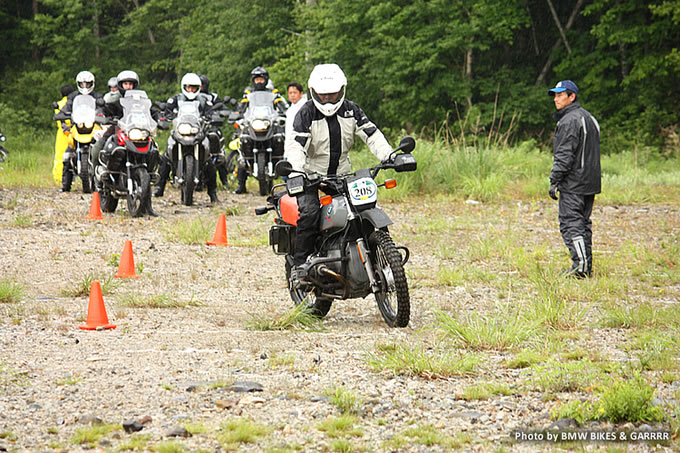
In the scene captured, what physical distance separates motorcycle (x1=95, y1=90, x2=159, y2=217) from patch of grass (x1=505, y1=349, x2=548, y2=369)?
9.00 meters

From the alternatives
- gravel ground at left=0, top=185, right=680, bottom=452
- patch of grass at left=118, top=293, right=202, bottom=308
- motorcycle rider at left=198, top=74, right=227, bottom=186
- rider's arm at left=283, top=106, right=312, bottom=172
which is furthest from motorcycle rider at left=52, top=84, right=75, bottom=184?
rider's arm at left=283, top=106, right=312, bottom=172

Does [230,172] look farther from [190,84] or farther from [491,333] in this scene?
[491,333]

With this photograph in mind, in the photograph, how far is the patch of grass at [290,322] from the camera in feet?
22.4

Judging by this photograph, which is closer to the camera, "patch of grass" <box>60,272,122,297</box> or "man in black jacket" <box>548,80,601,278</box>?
"patch of grass" <box>60,272,122,297</box>

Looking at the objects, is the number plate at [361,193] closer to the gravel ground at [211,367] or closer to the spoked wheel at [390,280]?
the spoked wheel at [390,280]

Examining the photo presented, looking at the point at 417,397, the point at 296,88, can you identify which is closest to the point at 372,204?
the point at 417,397

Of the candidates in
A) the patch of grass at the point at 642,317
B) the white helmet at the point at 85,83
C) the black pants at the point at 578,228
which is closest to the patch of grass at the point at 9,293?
the patch of grass at the point at 642,317

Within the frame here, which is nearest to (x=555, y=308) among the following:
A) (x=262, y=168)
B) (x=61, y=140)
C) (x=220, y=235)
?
(x=220, y=235)

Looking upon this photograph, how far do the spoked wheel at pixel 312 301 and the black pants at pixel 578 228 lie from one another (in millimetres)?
2852

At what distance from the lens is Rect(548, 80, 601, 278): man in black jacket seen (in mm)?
9023

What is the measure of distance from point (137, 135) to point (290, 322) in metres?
7.44

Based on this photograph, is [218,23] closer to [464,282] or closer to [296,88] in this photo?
[296,88]

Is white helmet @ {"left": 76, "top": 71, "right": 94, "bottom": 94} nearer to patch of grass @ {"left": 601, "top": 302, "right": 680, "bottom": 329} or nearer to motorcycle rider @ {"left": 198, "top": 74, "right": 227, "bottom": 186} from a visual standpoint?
motorcycle rider @ {"left": 198, "top": 74, "right": 227, "bottom": 186}

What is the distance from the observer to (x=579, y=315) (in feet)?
21.8
